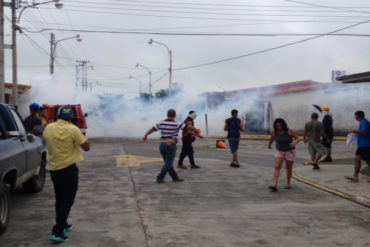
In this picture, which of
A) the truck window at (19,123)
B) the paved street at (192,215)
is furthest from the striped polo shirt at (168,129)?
the truck window at (19,123)

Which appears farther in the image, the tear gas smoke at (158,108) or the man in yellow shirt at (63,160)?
the tear gas smoke at (158,108)

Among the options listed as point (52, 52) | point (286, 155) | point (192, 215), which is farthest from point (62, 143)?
point (52, 52)

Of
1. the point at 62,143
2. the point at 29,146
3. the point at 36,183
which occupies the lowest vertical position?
the point at 36,183

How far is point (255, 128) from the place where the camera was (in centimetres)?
3291

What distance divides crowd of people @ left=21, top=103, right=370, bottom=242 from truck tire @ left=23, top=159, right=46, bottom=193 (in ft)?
2.79

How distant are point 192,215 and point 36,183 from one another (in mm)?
3318

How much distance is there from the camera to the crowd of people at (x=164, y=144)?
5438mm

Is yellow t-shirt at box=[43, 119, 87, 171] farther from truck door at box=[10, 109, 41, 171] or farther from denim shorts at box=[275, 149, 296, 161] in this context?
denim shorts at box=[275, 149, 296, 161]

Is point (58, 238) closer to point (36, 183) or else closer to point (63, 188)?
point (63, 188)

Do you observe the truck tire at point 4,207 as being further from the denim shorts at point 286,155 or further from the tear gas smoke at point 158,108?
the tear gas smoke at point 158,108

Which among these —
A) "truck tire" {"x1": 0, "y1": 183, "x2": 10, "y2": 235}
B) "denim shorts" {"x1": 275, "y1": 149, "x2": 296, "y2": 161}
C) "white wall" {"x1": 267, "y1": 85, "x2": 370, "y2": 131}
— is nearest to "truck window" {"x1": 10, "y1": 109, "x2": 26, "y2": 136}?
"truck tire" {"x1": 0, "y1": 183, "x2": 10, "y2": 235}

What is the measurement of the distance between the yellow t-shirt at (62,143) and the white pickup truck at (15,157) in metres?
0.72

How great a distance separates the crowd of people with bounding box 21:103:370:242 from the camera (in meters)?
5.44

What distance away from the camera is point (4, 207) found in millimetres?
5727
